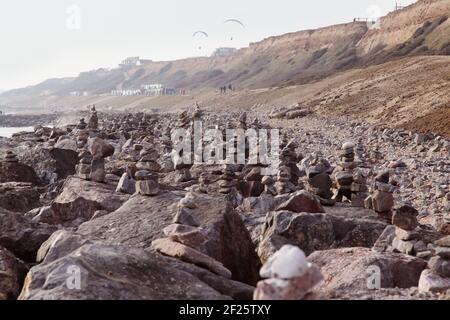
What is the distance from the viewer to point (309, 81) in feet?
244

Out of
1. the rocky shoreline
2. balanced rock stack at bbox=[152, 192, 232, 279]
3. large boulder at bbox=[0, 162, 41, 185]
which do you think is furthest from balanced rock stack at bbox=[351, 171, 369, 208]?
large boulder at bbox=[0, 162, 41, 185]

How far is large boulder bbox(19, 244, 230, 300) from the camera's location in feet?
16.4

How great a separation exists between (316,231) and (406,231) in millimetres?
1457

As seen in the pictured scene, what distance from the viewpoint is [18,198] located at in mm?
13398

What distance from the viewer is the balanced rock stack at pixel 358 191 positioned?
11.1 metres

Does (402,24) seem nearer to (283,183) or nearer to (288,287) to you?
(283,183)

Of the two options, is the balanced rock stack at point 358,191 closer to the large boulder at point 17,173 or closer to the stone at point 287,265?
the stone at point 287,265

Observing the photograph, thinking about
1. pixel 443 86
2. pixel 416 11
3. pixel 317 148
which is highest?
pixel 416 11

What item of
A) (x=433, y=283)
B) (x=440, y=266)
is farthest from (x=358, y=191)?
(x=433, y=283)

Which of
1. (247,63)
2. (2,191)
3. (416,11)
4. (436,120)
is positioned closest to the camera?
(2,191)

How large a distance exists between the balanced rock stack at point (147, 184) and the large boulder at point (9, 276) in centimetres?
282
